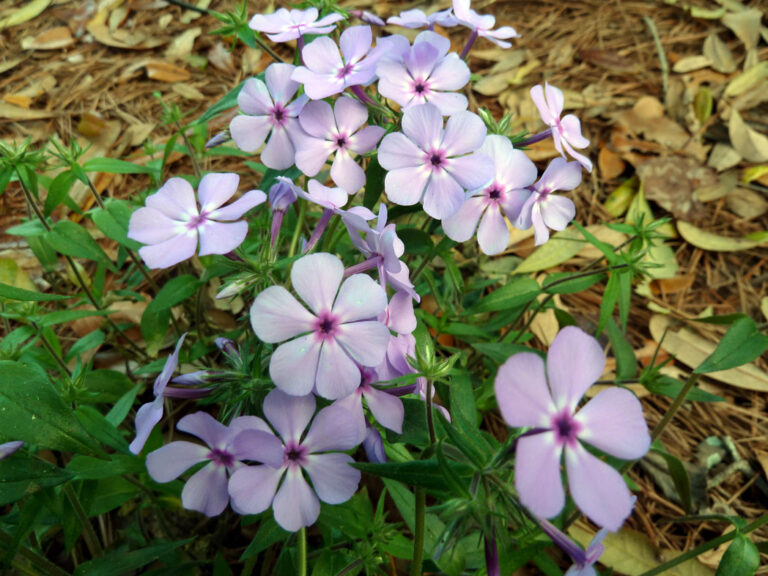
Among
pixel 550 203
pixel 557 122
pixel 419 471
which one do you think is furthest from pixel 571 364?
pixel 557 122

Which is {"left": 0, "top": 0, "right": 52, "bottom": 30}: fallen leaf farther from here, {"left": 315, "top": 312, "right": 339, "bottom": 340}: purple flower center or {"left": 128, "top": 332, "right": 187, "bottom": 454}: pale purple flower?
{"left": 315, "top": 312, "right": 339, "bottom": 340}: purple flower center

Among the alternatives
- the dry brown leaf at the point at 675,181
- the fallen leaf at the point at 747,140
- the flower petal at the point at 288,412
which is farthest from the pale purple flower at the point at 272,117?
the fallen leaf at the point at 747,140

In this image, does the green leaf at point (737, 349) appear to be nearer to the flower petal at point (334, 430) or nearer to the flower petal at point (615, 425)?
the flower petal at point (615, 425)

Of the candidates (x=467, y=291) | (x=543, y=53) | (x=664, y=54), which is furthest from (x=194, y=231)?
(x=664, y=54)

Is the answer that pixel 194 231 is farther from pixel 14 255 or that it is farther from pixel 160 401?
pixel 14 255

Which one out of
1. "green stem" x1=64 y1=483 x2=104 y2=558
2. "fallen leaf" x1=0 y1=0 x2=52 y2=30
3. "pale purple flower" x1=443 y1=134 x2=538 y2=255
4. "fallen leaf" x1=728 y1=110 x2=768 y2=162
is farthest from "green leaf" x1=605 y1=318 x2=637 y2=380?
"fallen leaf" x1=0 y1=0 x2=52 y2=30

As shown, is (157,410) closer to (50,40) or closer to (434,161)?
(434,161)
